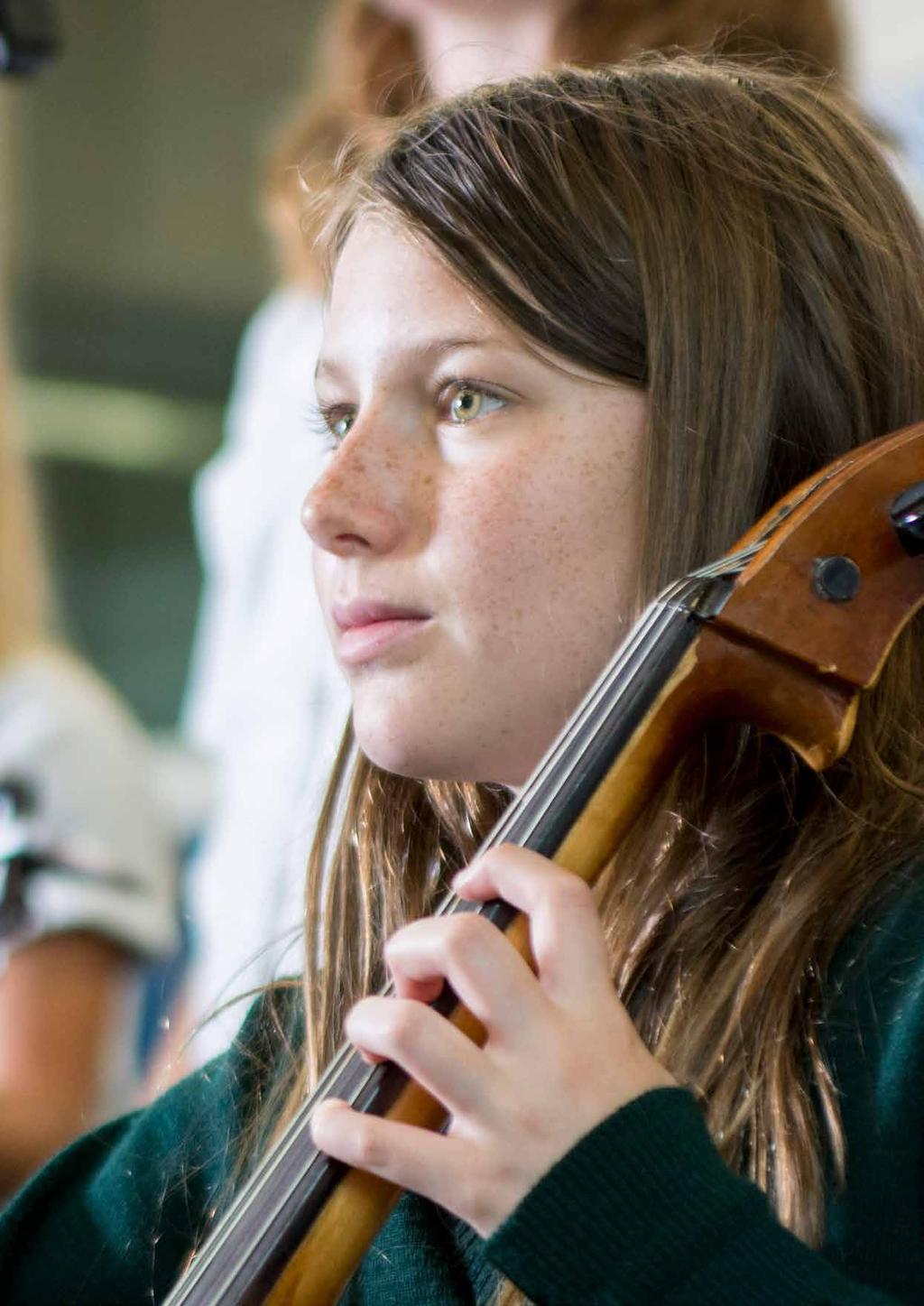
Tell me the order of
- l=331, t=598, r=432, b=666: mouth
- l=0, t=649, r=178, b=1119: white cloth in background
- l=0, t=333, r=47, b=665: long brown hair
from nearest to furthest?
1. l=331, t=598, r=432, b=666: mouth
2. l=0, t=649, r=178, b=1119: white cloth in background
3. l=0, t=333, r=47, b=665: long brown hair

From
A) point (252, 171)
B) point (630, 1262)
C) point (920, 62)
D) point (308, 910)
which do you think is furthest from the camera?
point (252, 171)

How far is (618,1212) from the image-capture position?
0.54m

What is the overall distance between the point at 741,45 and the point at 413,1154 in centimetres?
104

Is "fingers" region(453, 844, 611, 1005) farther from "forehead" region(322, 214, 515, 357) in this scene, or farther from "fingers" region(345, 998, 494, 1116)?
"forehead" region(322, 214, 515, 357)

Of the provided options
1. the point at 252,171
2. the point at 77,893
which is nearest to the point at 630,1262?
the point at 77,893

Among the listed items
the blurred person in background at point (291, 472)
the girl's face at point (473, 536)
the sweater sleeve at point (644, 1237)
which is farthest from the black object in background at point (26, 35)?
the sweater sleeve at point (644, 1237)

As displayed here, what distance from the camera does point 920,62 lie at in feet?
5.70

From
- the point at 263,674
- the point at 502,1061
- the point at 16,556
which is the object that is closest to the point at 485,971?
the point at 502,1061

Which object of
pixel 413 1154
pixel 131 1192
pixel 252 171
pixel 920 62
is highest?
pixel 252 171

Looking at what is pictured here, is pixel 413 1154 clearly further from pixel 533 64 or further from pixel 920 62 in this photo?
pixel 920 62

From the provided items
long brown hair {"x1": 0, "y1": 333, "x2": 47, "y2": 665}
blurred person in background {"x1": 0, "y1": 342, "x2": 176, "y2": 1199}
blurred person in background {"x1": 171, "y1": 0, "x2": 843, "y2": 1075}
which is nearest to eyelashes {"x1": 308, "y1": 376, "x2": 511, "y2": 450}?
blurred person in background {"x1": 171, "y1": 0, "x2": 843, "y2": 1075}

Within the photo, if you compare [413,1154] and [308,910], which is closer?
[413,1154]

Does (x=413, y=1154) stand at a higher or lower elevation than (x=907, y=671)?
lower

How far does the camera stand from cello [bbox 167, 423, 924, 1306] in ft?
2.03
